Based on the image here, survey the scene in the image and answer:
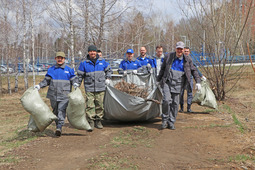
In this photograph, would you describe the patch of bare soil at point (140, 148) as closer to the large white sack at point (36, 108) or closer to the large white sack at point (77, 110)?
the large white sack at point (77, 110)

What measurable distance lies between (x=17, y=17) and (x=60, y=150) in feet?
38.6

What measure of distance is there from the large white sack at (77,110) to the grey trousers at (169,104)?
1.41 meters

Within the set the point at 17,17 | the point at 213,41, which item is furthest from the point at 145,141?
the point at 17,17

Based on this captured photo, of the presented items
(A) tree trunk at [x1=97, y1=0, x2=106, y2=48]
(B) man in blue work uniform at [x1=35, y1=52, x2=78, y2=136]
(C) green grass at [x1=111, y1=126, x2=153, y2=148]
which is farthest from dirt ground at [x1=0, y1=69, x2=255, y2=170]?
(A) tree trunk at [x1=97, y1=0, x2=106, y2=48]

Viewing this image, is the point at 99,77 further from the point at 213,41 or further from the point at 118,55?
the point at 213,41

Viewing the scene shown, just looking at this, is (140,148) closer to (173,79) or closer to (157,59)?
(173,79)

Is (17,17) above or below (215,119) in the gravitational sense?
above

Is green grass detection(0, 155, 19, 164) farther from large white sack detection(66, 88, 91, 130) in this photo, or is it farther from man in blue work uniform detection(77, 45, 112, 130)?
man in blue work uniform detection(77, 45, 112, 130)

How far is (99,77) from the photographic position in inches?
197

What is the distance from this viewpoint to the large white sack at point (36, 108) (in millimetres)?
4297

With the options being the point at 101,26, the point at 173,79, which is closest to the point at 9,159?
the point at 173,79

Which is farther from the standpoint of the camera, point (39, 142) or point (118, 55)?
point (118, 55)

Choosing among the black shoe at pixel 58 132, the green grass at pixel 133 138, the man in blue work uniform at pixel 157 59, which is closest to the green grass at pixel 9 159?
the black shoe at pixel 58 132

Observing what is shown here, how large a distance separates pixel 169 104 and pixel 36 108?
89.2 inches
